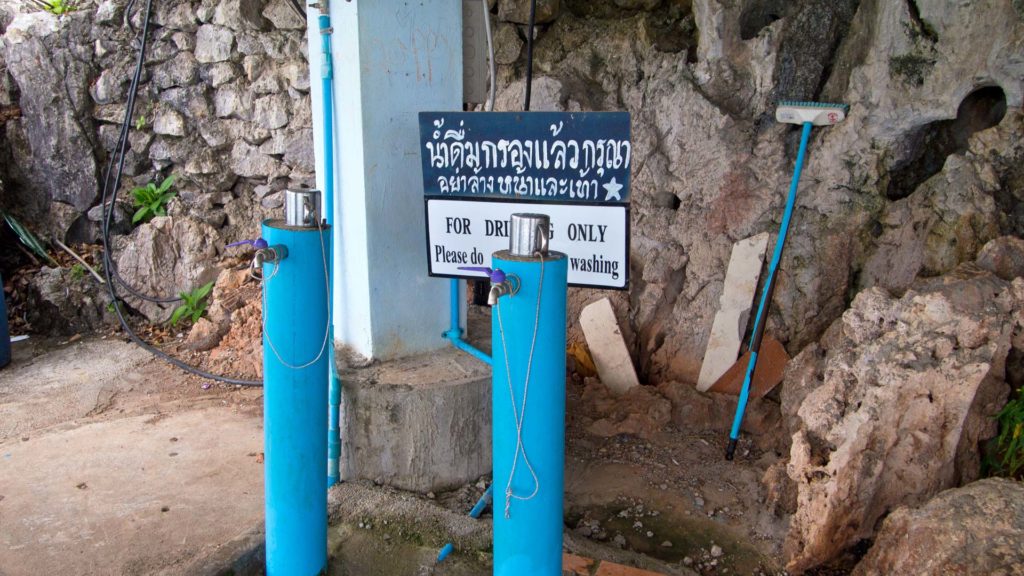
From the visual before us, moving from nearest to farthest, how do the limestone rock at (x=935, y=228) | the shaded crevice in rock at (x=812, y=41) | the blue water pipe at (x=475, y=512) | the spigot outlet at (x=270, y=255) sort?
the spigot outlet at (x=270, y=255) < the blue water pipe at (x=475, y=512) < the limestone rock at (x=935, y=228) < the shaded crevice in rock at (x=812, y=41)

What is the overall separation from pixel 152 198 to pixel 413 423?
3.72m

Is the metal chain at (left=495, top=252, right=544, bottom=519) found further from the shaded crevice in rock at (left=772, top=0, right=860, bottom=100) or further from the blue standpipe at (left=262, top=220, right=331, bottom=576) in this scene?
the shaded crevice in rock at (left=772, top=0, right=860, bottom=100)

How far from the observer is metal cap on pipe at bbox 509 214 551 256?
2186 millimetres

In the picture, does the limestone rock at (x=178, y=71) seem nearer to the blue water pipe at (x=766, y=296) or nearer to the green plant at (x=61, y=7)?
the green plant at (x=61, y=7)

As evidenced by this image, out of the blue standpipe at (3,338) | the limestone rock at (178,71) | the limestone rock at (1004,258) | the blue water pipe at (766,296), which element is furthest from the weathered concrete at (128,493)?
the limestone rock at (1004,258)

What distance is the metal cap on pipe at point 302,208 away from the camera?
2539 millimetres

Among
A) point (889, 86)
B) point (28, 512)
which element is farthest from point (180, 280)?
point (889, 86)

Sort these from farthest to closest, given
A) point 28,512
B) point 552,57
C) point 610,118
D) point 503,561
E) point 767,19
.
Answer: point 552,57, point 767,19, point 28,512, point 610,118, point 503,561

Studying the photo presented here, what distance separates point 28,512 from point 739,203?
11.8 feet

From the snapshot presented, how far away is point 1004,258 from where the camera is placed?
3.03m

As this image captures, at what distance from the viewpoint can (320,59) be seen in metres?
3.12

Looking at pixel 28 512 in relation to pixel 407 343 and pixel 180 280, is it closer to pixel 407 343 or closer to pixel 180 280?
pixel 407 343

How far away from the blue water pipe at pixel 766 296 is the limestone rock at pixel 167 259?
3.90m

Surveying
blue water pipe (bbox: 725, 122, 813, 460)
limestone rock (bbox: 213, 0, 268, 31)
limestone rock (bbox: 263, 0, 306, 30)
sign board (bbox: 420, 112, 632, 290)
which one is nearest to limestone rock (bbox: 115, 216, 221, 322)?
limestone rock (bbox: 213, 0, 268, 31)
